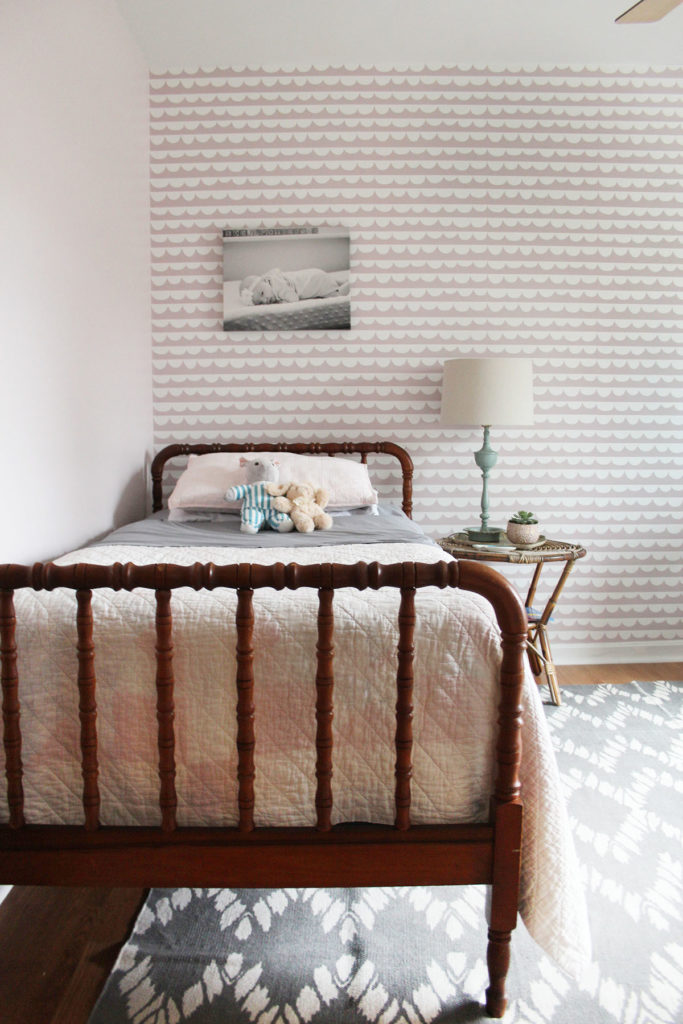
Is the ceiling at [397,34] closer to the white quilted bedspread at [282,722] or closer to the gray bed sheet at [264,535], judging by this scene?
the gray bed sheet at [264,535]

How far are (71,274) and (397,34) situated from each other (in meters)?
1.75

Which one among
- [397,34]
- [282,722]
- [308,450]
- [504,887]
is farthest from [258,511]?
[397,34]

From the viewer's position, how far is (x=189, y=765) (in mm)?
1205

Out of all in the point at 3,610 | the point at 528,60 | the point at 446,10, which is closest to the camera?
the point at 3,610

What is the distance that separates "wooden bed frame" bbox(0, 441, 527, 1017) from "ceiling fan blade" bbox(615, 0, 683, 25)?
1645 millimetres

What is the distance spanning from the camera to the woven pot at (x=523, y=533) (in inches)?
105

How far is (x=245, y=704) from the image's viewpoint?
1.16 m

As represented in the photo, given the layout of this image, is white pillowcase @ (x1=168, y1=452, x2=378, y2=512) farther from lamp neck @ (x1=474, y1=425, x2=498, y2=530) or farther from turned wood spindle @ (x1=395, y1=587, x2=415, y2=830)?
turned wood spindle @ (x1=395, y1=587, x2=415, y2=830)

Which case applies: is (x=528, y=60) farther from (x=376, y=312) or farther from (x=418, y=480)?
(x=418, y=480)

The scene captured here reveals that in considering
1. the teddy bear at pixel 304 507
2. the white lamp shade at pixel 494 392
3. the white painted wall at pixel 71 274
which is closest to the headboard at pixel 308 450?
the white painted wall at pixel 71 274

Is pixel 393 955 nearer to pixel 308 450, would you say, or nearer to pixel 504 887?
pixel 504 887

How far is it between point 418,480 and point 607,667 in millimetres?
1241

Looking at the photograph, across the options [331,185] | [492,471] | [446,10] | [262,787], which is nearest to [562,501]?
[492,471]

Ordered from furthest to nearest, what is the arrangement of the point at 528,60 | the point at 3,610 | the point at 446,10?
the point at 528,60 → the point at 446,10 → the point at 3,610
